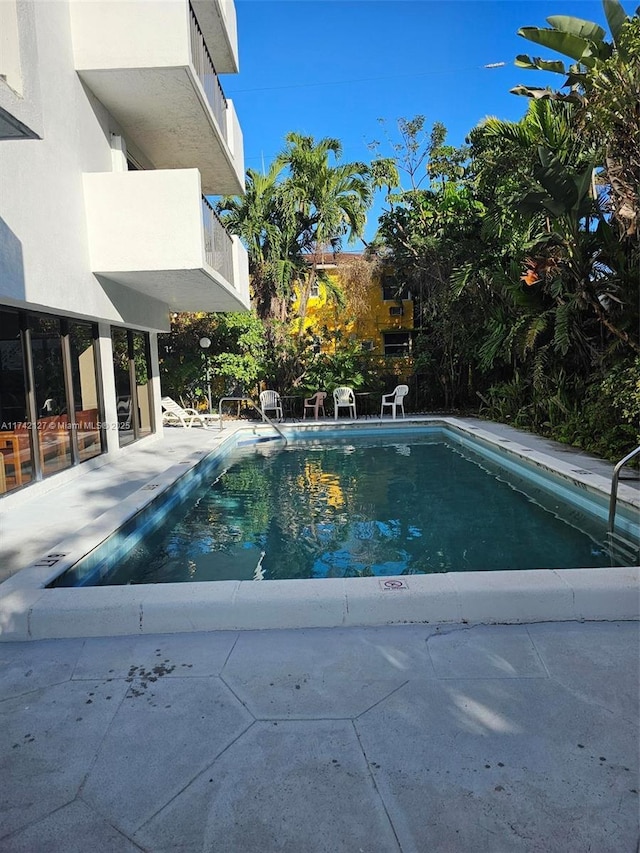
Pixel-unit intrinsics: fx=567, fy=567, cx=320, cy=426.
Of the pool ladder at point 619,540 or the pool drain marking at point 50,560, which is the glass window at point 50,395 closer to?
the pool drain marking at point 50,560

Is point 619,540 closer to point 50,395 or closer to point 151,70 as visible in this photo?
point 50,395

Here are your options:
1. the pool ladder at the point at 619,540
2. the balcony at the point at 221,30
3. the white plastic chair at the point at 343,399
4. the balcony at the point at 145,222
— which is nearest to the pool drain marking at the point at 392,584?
the pool ladder at the point at 619,540

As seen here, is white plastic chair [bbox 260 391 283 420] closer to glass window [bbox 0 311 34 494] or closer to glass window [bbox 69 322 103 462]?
glass window [bbox 69 322 103 462]

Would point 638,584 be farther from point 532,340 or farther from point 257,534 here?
point 532,340

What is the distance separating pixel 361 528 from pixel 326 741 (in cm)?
435

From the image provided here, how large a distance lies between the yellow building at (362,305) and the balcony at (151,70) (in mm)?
11194

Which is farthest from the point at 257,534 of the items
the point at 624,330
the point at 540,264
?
the point at 540,264

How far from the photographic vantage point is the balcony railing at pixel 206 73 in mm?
9195

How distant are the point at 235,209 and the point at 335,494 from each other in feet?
49.5

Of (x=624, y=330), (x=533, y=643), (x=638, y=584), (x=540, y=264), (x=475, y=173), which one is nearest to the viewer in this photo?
(x=533, y=643)

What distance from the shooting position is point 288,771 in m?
2.35

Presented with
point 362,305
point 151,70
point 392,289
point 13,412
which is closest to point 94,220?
point 151,70

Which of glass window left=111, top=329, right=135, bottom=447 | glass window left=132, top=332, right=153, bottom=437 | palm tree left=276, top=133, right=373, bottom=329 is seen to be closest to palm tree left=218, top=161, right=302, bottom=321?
palm tree left=276, top=133, right=373, bottom=329

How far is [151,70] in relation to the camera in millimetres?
8492
